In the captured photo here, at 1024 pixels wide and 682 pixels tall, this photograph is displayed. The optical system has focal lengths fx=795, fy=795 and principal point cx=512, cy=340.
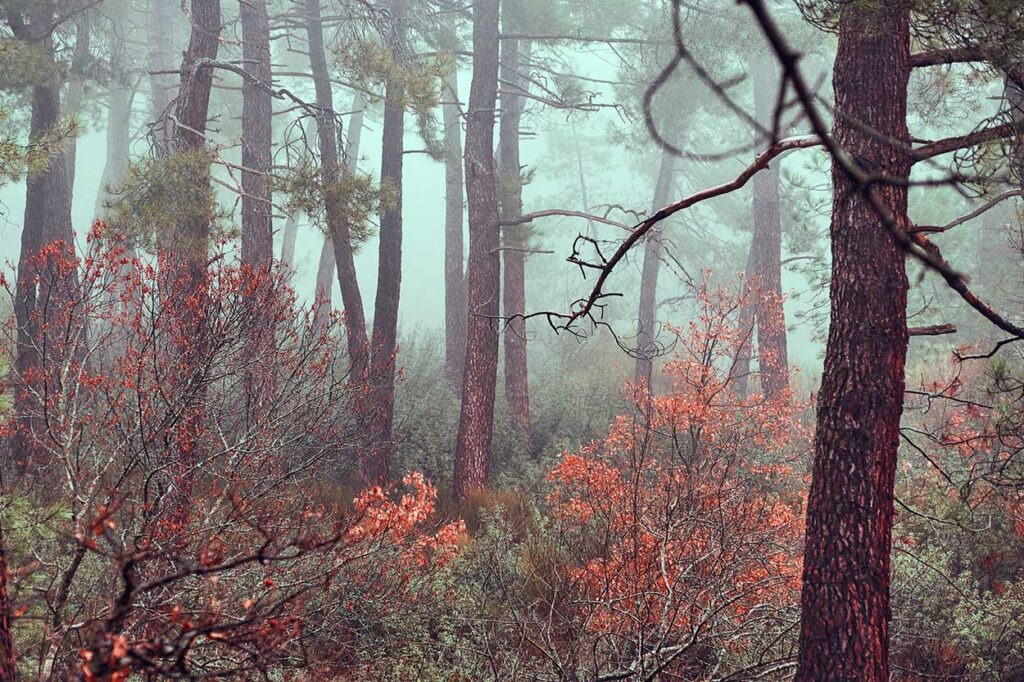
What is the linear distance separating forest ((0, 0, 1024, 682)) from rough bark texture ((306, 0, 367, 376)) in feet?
0.21

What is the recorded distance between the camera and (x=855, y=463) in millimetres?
4129

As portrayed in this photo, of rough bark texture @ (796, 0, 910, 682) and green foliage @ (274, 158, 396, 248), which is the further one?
green foliage @ (274, 158, 396, 248)

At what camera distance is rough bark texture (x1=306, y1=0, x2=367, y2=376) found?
881 cm

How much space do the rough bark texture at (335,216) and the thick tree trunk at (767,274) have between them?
5.10 meters

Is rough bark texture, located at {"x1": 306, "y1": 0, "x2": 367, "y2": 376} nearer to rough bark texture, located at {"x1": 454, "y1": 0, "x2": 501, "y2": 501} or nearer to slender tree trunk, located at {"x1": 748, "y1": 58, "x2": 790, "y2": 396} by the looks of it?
rough bark texture, located at {"x1": 454, "y1": 0, "x2": 501, "y2": 501}

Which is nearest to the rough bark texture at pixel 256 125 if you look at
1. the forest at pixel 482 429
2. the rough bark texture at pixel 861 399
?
the forest at pixel 482 429

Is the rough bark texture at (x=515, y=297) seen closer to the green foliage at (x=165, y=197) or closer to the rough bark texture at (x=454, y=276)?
the rough bark texture at (x=454, y=276)

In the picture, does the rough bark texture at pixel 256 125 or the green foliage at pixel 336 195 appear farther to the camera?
the rough bark texture at pixel 256 125

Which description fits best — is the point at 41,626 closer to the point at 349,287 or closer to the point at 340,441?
the point at 340,441

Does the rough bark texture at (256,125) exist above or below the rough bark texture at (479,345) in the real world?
above

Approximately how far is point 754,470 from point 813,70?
1849 centimetres

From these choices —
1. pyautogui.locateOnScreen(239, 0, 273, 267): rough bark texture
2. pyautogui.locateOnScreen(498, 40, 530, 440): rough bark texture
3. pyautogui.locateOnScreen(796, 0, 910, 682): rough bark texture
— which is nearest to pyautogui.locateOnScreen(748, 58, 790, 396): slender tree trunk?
pyautogui.locateOnScreen(498, 40, 530, 440): rough bark texture

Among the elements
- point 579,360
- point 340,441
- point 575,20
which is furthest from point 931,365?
point 340,441

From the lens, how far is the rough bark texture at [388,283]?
986 centimetres
